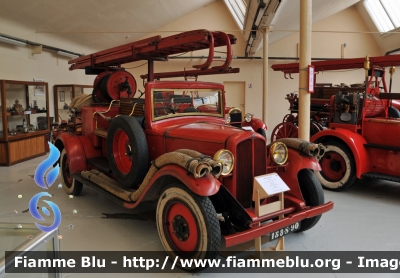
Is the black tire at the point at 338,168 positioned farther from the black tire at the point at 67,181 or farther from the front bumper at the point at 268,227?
the black tire at the point at 67,181

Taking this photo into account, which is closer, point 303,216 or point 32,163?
point 303,216

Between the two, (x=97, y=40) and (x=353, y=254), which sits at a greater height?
(x=97, y=40)

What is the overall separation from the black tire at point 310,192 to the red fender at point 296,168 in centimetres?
11

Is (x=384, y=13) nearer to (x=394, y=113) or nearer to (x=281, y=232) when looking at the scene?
(x=394, y=113)

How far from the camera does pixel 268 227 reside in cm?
239

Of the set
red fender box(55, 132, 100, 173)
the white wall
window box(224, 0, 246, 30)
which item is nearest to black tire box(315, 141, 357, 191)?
red fender box(55, 132, 100, 173)

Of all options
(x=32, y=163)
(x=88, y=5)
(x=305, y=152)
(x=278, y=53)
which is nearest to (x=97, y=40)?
(x=88, y=5)

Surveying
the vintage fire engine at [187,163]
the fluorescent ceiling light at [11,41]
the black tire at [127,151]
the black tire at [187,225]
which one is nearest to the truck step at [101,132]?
the vintage fire engine at [187,163]

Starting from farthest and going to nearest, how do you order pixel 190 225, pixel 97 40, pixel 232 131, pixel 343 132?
pixel 97 40 → pixel 343 132 → pixel 232 131 → pixel 190 225

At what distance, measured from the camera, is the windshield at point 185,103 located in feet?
11.3

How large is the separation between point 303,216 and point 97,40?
889 cm

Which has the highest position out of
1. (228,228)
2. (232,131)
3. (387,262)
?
Result: (232,131)

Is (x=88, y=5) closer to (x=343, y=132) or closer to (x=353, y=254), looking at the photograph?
(x=343, y=132)

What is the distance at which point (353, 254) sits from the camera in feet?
9.09
